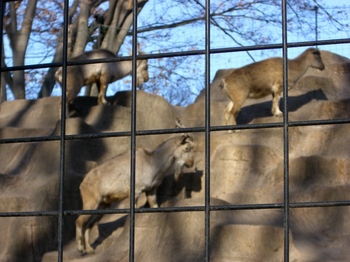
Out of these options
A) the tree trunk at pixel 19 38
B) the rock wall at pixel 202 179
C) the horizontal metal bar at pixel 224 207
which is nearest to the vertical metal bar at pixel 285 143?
the horizontal metal bar at pixel 224 207

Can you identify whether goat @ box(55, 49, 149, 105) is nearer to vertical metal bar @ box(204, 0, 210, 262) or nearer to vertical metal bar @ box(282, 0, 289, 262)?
vertical metal bar @ box(204, 0, 210, 262)

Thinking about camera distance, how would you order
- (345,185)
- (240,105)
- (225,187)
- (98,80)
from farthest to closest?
(98,80) → (240,105) → (225,187) → (345,185)

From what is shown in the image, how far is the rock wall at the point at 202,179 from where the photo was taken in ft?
34.9

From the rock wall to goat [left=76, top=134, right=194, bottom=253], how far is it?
0.36 metres

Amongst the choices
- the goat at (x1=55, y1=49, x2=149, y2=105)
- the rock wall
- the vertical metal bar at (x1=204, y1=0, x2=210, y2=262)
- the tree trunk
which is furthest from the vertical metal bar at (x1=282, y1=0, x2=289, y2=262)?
the tree trunk

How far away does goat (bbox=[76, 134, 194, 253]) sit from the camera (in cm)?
1226

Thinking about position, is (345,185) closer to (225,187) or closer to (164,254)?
(225,187)

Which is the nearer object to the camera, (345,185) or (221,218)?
(221,218)

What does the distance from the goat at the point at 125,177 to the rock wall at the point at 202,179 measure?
358 mm

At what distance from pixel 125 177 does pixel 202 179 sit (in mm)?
1326

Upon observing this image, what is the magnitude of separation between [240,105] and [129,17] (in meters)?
5.42

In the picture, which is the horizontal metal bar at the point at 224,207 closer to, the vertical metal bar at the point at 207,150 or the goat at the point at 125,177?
the vertical metal bar at the point at 207,150

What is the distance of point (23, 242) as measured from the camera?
40.1ft

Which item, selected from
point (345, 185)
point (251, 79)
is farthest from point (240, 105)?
point (345, 185)
